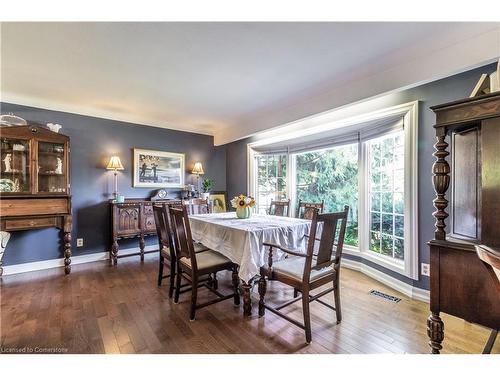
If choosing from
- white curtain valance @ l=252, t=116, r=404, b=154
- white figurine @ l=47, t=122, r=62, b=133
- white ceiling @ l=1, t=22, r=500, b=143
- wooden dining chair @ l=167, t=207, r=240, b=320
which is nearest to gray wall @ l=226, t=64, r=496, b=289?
white curtain valance @ l=252, t=116, r=404, b=154

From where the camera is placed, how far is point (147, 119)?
13.9 feet

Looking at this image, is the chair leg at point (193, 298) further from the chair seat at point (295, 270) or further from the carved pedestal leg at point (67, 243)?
the carved pedestal leg at point (67, 243)

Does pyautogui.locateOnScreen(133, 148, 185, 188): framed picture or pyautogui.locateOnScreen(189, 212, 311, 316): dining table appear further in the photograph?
pyautogui.locateOnScreen(133, 148, 185, 188): framed picture

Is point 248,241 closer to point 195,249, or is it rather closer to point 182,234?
point 182,234

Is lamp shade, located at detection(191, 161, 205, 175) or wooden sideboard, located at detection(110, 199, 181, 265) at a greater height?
lamp shade, located at detection(191, 161, 205, 175)

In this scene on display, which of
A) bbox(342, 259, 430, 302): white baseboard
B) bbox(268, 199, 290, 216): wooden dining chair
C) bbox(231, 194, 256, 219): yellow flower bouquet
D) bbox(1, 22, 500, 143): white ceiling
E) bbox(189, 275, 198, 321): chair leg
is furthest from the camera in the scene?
bbox(268, 199, 290, 216): wooden dining chair

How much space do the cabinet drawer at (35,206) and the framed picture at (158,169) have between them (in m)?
1.10

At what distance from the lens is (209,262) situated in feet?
7.39

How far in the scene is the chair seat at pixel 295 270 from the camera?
1887mm

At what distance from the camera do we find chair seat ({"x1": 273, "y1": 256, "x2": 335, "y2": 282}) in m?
1.89

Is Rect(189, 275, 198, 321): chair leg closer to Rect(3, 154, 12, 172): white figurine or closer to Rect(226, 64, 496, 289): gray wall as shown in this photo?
Rect(226, 64, 496, 289): gray wall

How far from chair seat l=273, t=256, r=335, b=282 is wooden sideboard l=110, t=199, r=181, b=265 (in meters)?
2.64

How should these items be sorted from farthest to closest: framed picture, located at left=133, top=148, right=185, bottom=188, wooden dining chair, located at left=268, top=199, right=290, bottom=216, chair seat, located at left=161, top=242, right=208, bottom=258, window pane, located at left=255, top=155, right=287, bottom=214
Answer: window pane, located at left=255, top=155, right=287, bottom=214, framed picture, located at left=133, top=148, right=185, bottom=188, wooden dining chair, located at left=268, top=199, right=290, bottom=216, chair seat, located at left=161, top=242, right=208, bottom=258
